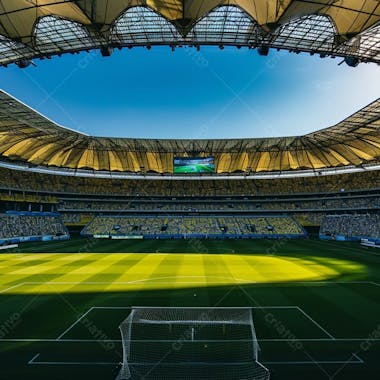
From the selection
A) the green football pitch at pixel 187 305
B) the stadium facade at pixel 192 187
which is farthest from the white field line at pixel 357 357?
the stadium facade at pixel 192 187

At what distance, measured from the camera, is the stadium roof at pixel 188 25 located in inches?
591

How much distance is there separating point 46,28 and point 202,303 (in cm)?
1867

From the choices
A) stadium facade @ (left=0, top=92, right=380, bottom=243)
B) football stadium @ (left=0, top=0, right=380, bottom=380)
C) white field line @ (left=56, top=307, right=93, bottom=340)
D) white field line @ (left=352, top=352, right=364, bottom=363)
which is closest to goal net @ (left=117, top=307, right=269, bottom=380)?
football stadium @ (left=0, top=0, right=380, bottom=380)

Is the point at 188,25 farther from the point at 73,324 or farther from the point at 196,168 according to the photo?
the point at 196,168

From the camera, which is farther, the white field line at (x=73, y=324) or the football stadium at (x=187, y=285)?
the white field line at (x=73, y=324)

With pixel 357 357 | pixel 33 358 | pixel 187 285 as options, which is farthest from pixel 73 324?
pixel 357 357

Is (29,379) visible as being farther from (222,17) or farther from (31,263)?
(31,263)

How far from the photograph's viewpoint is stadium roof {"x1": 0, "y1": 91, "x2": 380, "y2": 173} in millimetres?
42438

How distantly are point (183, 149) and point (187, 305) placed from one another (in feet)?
168

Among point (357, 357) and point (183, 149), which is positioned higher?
point (183, 149)

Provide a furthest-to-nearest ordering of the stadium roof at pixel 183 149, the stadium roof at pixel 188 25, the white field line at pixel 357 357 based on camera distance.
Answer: the stadium roof at pixel 183 149
the stadium roof at pixel 188 25
the white field line at pixel 357 357

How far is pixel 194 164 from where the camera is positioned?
64.6 meters

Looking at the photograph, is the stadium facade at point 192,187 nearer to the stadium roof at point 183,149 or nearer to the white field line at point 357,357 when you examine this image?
the stadium roof at point 183,149

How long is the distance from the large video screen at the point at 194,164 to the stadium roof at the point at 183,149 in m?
2.33
